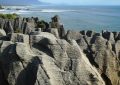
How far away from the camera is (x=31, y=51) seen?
13.4 metres

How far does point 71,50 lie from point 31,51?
127cm

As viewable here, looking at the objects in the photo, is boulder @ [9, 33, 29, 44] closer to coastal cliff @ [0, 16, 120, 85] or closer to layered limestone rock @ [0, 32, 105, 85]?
coastal cliff @ [0, 16, 120, 85]

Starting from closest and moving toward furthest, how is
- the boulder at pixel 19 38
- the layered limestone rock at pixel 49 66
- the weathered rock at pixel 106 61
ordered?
the layered limestone rock at pixel 49 66 < the boulder at pixel 19 38 < the weathered rock at pixel 106 61

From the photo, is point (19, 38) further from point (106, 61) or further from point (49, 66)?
point (106, 61)

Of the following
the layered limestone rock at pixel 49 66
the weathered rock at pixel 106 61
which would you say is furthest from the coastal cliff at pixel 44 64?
the weathered rock at pixel 106 61

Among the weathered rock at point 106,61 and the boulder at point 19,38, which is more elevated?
the boulder at point 19,38

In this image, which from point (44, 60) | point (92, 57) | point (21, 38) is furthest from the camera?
point (92, 57)

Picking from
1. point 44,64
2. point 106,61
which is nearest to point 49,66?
point 44,64

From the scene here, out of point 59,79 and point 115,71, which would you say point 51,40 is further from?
point 115,71

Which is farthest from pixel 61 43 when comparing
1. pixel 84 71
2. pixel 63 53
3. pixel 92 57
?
pixel 92 57

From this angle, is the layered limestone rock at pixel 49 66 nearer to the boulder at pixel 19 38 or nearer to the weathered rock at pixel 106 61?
the boulder at pixel 19 38

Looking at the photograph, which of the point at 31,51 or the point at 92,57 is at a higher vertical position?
the point at 31,51

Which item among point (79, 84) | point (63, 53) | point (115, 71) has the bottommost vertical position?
point (115, 71)

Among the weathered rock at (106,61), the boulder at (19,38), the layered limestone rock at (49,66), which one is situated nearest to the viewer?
the layered limestone rock at (49,66)
